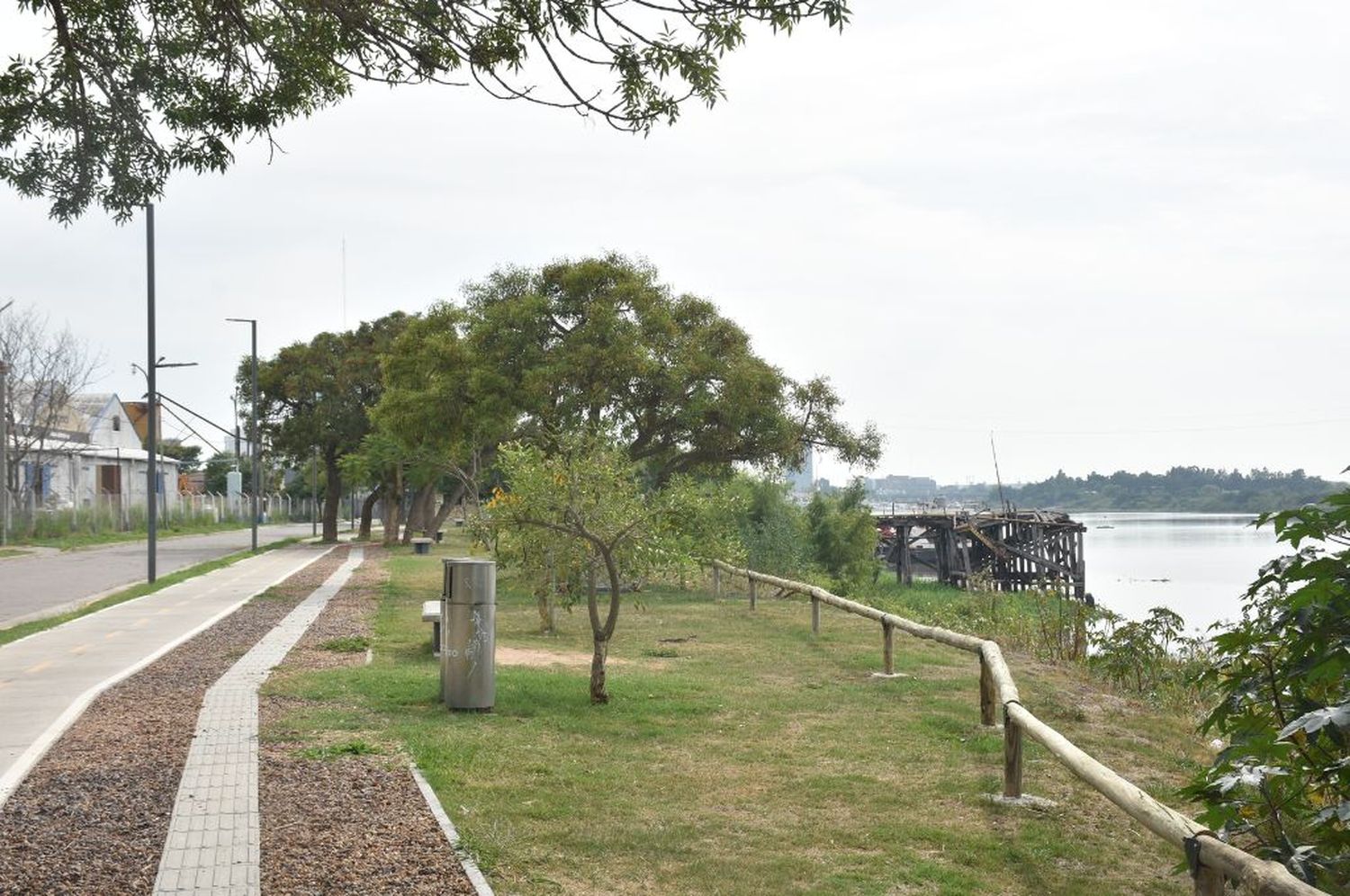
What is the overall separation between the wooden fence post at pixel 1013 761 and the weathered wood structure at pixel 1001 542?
5017cm

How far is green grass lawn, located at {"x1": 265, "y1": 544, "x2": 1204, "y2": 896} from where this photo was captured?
6430mm

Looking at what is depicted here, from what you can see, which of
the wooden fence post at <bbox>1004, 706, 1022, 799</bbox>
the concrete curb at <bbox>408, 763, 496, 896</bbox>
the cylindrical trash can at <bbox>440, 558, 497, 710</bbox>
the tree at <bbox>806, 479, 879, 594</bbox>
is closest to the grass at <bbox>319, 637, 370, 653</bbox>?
the cylindrical trash can at <bbox>440, 558, 497, 710</bbox>

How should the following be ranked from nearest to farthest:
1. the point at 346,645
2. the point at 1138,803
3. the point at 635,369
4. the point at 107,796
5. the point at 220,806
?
the point at 1138,803, the point at 220,806, the point at 107,796, the point at 346,645, the point at 635,369

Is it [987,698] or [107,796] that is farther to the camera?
[987,698]

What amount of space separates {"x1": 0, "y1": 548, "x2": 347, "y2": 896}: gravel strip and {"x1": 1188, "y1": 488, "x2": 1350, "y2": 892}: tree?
173 inches

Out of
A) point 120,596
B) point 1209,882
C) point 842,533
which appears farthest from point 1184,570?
point 1209,882

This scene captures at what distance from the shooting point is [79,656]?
13898 mm

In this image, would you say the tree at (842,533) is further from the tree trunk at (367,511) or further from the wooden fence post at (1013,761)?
the wooden fence post at (1013,761)

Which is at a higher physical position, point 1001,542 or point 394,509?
point 394,509

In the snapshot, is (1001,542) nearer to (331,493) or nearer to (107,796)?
(331,493)

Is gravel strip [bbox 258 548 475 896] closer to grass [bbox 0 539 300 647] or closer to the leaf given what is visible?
the leaf

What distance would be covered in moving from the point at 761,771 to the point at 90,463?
66174 mm

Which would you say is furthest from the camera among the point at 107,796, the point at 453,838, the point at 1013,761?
the point at 1013,761

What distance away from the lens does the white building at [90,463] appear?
5669cm
